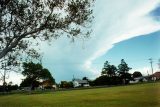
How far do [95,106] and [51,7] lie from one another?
13308 mm

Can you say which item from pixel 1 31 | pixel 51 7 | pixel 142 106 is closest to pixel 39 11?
pixel 51 7

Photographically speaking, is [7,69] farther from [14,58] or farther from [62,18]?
[62,18]

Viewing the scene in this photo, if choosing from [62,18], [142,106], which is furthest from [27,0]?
[142,106]

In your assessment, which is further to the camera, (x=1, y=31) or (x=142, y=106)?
(x=142, y=106)

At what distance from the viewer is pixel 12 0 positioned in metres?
28.2

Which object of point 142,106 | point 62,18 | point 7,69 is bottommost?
point 142,106

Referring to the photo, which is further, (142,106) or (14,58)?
(142,106)


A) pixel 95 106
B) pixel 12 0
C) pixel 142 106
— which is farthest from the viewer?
pixel 95 106

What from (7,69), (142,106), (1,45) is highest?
(1,45)

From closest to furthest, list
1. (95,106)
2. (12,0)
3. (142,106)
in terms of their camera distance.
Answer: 1. (12,0)
2. (142,106)
3. (95,106)

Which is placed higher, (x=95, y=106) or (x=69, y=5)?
(x=69, y=5)

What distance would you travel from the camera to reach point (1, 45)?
1136 inches

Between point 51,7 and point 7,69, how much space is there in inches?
233

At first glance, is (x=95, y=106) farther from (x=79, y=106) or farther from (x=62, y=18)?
(x=62, y=18)
